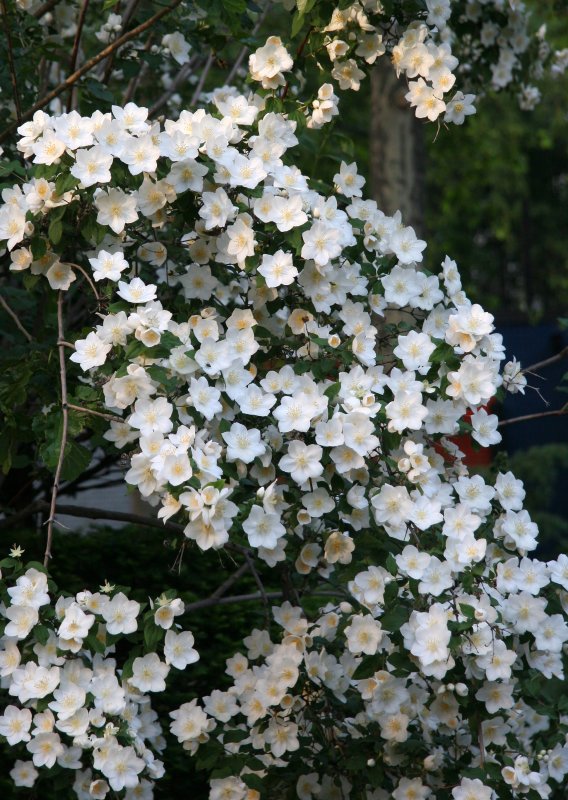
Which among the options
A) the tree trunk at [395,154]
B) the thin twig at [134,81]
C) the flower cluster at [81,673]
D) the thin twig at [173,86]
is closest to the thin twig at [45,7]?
the thin twig at [134,81]

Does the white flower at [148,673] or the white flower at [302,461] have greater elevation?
the white flower at [302,461]

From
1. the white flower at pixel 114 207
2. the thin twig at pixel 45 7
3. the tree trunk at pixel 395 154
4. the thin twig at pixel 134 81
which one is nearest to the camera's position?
the white flower at pixel 114 207

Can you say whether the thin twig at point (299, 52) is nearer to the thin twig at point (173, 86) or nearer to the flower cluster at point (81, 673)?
the thin twig at point (173, 86)

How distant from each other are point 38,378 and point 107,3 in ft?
2.79

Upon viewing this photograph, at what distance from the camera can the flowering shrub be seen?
2.09m

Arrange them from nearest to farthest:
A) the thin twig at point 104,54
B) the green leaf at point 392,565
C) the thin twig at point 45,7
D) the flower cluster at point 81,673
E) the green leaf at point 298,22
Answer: the flower cluster at point 81,673 < the green leaf at point 392,565 < the green leaf at point 298,22 < the thin twig at point 104,54 < the thin twig at point 45,7

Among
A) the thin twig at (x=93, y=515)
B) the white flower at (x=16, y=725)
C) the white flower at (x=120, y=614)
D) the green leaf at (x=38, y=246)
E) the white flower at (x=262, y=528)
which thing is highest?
the green leaf at (x=38, y=246)

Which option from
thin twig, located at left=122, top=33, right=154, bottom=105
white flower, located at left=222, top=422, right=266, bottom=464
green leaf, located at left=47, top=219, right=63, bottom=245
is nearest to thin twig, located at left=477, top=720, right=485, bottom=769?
white flower, located at left=222, top=422, right=266, bottom=464

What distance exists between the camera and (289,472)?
2.21m

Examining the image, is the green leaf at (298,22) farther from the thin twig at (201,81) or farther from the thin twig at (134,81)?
the thin twig at (201,81)

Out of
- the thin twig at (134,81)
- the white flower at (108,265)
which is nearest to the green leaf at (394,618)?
the white flower at (108,265)

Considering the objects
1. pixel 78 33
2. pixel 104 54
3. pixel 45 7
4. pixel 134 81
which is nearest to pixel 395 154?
pixel 134 81

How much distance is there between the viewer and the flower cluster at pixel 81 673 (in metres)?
2.05

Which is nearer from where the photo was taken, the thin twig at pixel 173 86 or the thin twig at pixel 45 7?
the thin twig at pixel 45 7
